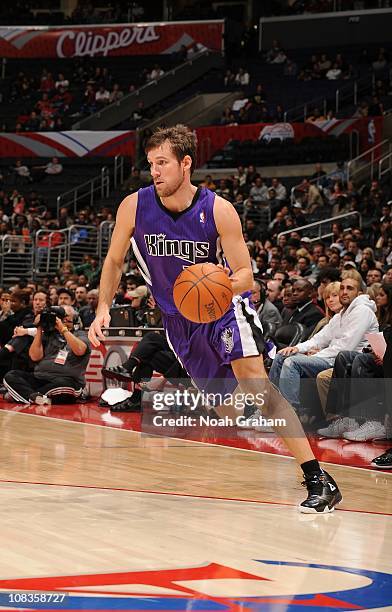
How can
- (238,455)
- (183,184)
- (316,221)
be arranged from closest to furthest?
(183,184), (238,455), (316,221)

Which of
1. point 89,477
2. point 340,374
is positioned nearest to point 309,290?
point 340,374

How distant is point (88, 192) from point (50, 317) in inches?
631

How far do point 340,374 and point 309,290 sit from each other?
73.0 inches

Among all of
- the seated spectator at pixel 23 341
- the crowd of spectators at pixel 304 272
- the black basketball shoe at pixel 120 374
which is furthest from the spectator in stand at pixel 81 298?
the black basketball shoe at pixel 120 374

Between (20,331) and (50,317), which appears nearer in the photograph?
(50,317)

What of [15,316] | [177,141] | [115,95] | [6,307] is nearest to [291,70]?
[115,95]

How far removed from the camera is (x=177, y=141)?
536cm

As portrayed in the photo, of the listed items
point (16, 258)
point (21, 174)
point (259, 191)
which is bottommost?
point (16, 258)

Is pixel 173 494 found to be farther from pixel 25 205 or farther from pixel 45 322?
pixel 25 205

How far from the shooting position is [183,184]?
5.38 metres

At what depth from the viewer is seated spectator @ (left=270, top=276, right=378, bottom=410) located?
876 cm

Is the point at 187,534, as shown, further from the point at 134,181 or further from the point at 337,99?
the point at 337,99

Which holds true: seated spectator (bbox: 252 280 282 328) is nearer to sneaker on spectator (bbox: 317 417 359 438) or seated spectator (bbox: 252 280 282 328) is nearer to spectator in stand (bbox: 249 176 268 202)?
sneaker on spectator (bbox: 317 417 359 438)

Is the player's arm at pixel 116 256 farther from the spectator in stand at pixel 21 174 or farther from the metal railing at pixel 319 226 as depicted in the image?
the spectator in stand at pixel 21 174
